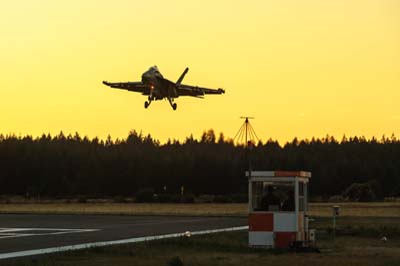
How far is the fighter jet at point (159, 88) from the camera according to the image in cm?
4997

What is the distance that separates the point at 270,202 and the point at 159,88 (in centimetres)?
2651

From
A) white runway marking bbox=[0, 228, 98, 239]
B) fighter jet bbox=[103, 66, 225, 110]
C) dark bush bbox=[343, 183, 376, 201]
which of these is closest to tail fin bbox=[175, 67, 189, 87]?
fighter jet bbox=[103, 66, 225, 110]

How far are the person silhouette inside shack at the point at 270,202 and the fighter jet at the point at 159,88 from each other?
24.4 metres

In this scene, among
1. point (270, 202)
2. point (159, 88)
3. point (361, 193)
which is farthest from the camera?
point (361, 193)

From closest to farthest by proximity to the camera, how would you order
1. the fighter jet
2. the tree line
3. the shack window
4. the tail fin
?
the shack window → the fighter jet → the tail fin → the tree line

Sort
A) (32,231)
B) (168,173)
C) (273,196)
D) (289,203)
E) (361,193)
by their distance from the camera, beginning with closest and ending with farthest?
(289,203) → (273,196) → (32,231) → (361,193) → (168,173)

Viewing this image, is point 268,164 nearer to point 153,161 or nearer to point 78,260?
point 153,161

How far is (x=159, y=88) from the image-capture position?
5091cm

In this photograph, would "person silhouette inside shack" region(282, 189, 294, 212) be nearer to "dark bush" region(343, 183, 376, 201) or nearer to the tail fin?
the tail fin

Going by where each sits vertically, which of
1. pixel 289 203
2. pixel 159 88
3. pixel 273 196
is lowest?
pixel 289 203

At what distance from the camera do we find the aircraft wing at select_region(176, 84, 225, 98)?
55000 mm

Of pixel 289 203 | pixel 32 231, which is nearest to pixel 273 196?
pixel 289 203

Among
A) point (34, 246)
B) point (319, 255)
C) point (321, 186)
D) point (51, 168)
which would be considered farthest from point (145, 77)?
point (51, 168)

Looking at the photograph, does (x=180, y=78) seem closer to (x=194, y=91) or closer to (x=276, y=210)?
(x=194, y=91)
